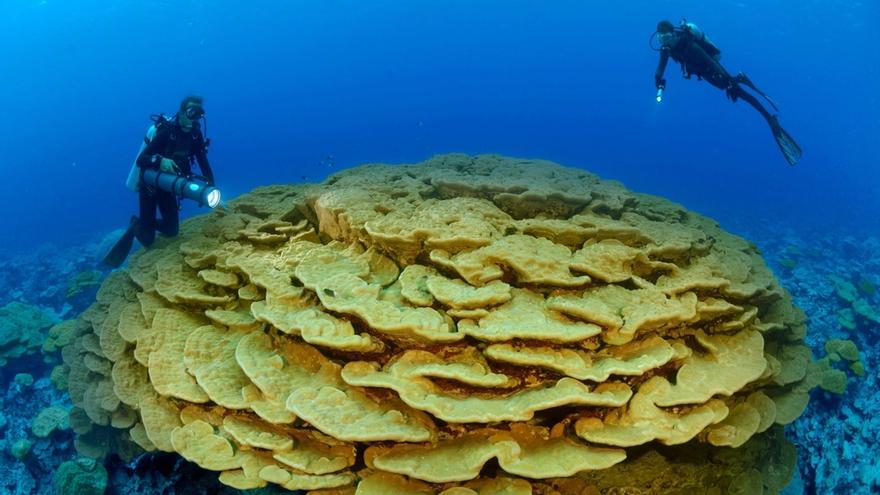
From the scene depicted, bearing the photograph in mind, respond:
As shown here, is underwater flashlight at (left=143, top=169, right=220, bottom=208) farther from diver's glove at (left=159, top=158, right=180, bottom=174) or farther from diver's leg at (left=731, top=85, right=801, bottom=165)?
diver's leg at (left=731, top=85, right=801, bottom=165)

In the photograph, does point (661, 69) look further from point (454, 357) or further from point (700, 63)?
point (454, 357)

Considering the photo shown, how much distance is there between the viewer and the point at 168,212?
777 cm

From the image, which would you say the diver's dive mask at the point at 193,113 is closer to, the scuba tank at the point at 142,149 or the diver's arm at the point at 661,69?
the scuba tank at the point at 142,149

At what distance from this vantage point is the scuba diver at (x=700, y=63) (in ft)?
34.7

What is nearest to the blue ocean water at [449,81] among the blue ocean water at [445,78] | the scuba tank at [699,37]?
the blue ocean water at [445,78]

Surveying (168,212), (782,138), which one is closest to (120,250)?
(168,212)

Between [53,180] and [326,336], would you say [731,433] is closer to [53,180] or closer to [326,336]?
[326,336]

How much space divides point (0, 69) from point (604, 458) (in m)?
146

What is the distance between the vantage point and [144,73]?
10394cm

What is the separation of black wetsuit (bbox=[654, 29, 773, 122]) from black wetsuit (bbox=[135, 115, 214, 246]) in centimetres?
963

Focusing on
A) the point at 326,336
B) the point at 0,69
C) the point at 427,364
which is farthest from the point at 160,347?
the point at 0,69

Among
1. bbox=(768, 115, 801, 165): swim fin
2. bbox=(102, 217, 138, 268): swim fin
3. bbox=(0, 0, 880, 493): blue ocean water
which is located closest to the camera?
bbox=(102, 217, 138, 268): swim fin

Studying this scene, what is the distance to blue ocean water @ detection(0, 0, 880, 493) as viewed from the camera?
238 feet

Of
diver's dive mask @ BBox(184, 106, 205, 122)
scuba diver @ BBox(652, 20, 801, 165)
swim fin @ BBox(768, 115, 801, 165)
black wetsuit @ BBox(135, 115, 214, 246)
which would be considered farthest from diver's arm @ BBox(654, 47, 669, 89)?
black wetsuit @ BBox(135, 115, 214, 246)
